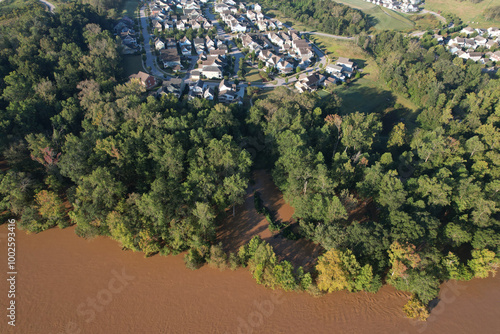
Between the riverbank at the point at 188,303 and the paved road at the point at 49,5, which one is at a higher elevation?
the paved road at the point at 49,5

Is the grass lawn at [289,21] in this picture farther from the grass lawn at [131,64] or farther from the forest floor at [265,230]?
the forest floor at [265,230]

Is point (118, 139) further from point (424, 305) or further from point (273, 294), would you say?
point (424, 305)

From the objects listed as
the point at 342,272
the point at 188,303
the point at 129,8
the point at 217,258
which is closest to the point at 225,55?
the point at 217,258

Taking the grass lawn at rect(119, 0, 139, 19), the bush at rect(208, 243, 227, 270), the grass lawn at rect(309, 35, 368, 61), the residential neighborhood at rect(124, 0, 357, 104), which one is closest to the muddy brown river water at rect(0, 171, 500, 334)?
the bush at rect(208, 243, 227, 270)

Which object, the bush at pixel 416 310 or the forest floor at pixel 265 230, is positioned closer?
the bush at pixel 416 310

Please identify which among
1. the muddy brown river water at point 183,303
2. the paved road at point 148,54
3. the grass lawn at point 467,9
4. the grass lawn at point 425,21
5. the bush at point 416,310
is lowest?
the muddy brown river water at point 183,303

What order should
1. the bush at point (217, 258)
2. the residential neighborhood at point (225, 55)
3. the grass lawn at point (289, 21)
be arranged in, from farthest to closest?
the grass lawn at point (289, 21) → the residential neighborhood at point (225, 55) → the bush at point (217, 258)

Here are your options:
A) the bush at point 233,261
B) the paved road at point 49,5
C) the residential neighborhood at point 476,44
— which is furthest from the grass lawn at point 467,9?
the paved road at point 49,5
